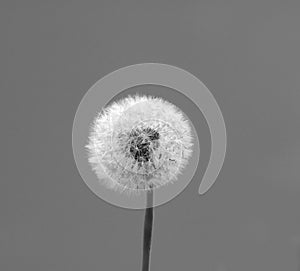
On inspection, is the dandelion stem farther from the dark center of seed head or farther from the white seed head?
the dark center of seed head

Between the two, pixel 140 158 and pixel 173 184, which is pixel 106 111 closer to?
pixel 140 158

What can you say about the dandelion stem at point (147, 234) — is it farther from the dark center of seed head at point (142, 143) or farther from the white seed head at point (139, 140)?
the dark center of seed head at point (142, 143)

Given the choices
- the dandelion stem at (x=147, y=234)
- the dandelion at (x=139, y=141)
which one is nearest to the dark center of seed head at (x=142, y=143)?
the dandelion at (x=139, y=141)

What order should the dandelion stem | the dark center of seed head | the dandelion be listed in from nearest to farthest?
the dandelion stem, the dandelion, the dark center of seed head

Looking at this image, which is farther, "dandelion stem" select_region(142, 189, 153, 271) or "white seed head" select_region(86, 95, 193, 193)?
"white seed head" select_region(86, 95, 193, 193)

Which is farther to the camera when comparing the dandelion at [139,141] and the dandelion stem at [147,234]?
the dandelion at [139,141]

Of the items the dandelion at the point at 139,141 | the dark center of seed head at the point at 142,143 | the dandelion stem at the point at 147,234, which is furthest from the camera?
the dark center of seed head at the point at 142,143

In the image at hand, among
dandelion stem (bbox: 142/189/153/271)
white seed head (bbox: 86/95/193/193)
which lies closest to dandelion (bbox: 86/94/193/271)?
white seed head (bbox: 86/95/193/193)

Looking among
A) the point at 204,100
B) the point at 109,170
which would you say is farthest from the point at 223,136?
the point at 109,170
